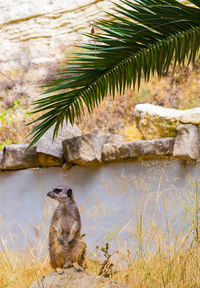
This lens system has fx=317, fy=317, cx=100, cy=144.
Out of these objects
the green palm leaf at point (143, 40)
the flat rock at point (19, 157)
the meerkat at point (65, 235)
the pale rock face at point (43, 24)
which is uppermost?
the pale rock face at point (43, 24)

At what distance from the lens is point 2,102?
6125mm

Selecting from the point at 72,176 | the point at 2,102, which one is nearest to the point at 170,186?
the point at 72,176

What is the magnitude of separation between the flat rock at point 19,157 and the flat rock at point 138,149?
0.79 meters

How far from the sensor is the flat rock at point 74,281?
2008mm

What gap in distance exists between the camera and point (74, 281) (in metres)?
2.05

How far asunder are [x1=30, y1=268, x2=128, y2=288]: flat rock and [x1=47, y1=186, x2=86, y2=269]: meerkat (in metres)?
0.12

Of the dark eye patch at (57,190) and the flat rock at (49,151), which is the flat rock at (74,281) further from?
the flat rock at (49,151)

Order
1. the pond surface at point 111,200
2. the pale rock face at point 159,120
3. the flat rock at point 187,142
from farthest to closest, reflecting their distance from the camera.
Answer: the pale rock face at point 159,120 < the pond surface at point 111,200 < the flat rock at point 187,142

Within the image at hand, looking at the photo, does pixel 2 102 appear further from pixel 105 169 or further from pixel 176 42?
pixel 176 42

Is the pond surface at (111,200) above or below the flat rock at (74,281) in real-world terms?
above

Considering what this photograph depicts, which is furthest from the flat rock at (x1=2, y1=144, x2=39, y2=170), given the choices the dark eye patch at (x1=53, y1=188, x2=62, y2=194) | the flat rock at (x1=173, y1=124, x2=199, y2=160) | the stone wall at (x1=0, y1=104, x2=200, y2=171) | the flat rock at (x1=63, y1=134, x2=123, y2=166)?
the flat rock at (x1=173, y1=124, x2=199, y2=160)

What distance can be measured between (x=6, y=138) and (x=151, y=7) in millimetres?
3163

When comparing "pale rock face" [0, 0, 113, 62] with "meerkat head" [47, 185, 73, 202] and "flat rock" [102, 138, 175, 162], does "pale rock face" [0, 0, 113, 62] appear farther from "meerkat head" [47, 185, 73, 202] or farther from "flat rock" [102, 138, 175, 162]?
"meerkat head" [47, 185, 73, 202]

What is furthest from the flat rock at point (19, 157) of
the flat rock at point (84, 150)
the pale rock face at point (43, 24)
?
the pale rock face at point (43, 24)
